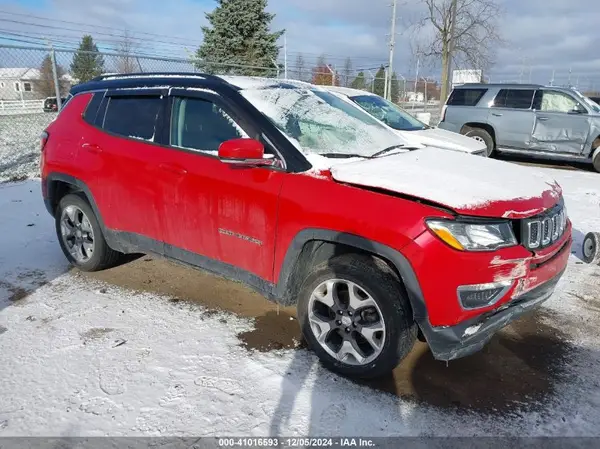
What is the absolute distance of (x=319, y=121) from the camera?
11.4 feet

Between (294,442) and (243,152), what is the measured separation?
168 centimetres

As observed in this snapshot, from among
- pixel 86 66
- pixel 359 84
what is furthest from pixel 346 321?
pixel 359 84

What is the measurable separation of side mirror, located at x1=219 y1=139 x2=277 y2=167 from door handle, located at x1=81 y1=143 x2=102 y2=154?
1.65 meters

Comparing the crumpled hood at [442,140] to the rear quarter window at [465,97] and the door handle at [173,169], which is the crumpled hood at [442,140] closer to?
the rear quarter window at [465,97]

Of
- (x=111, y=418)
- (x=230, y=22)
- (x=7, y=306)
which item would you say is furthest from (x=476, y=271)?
(x=230, y=22)

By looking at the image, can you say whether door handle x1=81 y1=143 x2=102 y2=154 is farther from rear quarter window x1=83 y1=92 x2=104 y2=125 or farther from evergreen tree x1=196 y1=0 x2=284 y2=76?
evergreen tree x1=196 y1=0 x2=284 y2=76

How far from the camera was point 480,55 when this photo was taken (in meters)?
20.2

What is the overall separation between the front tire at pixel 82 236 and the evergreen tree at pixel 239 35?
19.7 meters

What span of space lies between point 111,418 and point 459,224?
2144mm

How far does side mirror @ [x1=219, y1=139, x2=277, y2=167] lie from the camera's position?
2.83 m

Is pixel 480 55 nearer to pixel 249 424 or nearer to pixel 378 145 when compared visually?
pixel 378 145

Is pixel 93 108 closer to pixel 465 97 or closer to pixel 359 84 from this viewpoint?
pixel 465 97

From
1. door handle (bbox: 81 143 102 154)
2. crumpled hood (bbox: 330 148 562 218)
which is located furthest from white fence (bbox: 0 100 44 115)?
crumpled hood (bbox: 330 148 562 218)

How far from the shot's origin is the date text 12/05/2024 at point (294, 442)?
7.51 feet
